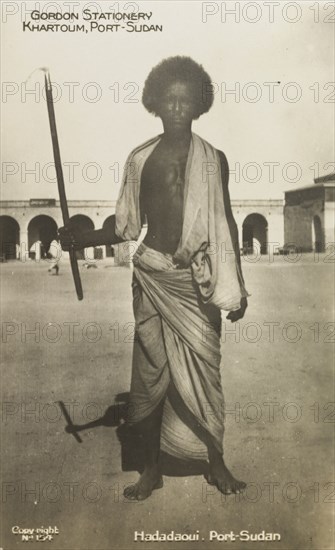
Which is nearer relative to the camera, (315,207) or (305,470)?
(305,470)

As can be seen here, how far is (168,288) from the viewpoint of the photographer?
3207mm

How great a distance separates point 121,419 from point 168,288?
0.86 metres

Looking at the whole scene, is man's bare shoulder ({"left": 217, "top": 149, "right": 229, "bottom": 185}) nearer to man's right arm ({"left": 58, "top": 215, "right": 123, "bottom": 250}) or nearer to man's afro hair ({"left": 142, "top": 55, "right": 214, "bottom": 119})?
man's afro hair ({"left": 142, "top": 55, "right": 214, "bottom": 119})

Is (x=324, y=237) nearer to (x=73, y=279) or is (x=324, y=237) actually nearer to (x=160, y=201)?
(x=160, y=201)

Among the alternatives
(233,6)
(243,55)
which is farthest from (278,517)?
(233,6)

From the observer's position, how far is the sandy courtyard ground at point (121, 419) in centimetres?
330

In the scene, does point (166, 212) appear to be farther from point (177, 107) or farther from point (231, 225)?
point (177, 107)

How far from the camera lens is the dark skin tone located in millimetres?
3217

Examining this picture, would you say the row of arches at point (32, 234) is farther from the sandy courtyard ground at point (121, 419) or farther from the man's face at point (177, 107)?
the man's face at point (177, 107)

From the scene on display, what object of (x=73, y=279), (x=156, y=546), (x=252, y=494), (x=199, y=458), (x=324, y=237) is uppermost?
(x=324, y=237)

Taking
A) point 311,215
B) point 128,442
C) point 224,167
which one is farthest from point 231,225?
point 128,442

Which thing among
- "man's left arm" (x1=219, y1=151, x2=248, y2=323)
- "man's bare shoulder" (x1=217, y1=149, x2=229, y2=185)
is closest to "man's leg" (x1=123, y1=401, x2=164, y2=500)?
"man's left arm" (x1=219, y1=151, x2=248, y2=323)

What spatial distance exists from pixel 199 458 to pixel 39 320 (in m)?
1.22

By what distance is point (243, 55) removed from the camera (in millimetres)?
3387
